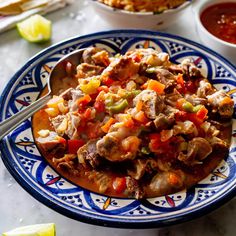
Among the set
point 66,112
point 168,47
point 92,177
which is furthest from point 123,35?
point 92,177

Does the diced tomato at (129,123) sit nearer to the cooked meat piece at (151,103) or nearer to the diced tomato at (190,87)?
the cooked meat piece at (151,103)

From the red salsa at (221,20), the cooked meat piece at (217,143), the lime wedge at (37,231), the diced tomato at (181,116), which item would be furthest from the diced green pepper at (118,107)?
the red salsa at (221,20)

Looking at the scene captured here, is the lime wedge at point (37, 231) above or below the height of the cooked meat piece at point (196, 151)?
above

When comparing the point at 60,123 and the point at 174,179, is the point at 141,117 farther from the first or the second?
the point at 60,123

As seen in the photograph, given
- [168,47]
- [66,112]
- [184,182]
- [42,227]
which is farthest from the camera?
[168,47]

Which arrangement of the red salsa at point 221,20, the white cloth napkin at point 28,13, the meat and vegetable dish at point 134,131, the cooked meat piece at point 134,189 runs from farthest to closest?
the white cloth napkin at point 28,13 < the red salsa at point 221,20 < the meat and vegetable dish at point 134,131 < the cooked meat piece at point 134,189

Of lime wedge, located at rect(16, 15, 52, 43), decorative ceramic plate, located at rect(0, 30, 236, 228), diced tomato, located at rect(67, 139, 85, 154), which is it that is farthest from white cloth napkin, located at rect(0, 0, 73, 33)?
diced tomato, located at rect(67, 139, 85, 154)

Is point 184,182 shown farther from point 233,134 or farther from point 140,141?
point 233,134
